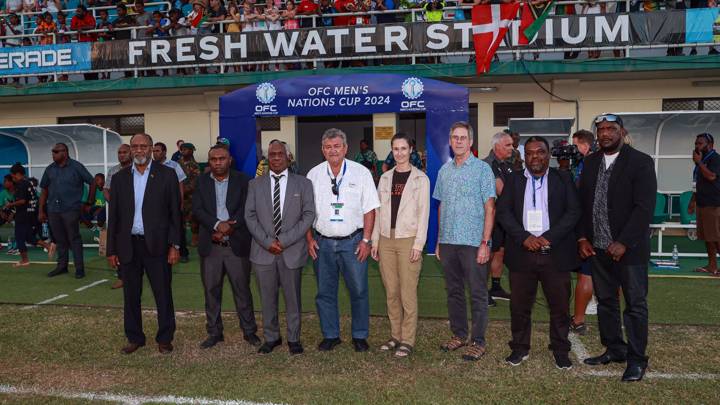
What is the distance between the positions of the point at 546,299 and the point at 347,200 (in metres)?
1.94

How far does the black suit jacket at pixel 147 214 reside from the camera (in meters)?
5.30

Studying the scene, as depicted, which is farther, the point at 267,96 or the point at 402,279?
the point at 267,96

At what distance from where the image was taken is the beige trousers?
5.19 meters

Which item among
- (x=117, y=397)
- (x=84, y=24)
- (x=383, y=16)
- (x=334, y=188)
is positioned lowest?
(x=117, y=397)

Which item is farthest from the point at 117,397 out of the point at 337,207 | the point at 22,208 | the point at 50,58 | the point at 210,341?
the point at 50,58

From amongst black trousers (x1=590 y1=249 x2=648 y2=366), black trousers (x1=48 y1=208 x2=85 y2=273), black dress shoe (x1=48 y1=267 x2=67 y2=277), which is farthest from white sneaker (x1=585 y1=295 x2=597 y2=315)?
black dress shoe (x1=48 y1=267 x2=67 y2=277)

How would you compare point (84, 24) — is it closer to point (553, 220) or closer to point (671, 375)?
point (553, 220)

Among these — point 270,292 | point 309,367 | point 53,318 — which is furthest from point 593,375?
point 53,318

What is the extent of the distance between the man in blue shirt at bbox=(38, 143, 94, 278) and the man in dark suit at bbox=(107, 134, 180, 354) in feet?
13.1

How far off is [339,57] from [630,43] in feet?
21.4

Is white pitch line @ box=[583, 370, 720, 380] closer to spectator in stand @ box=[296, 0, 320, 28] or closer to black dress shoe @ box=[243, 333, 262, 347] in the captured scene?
black dress shoe @ box=[243, 333, 262, 347]

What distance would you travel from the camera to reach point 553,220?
4762 mm

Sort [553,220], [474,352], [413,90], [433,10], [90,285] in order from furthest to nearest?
1. [433,10]
2. [413,90]
3. [90,285]
4. [474,352]
5. [553,220]

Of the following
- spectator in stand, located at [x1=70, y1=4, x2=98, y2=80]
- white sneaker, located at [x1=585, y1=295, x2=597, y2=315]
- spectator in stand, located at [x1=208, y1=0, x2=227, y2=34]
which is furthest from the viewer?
spectator in stand, located at [x1=70, y1=4, x2=98, y2=80]
